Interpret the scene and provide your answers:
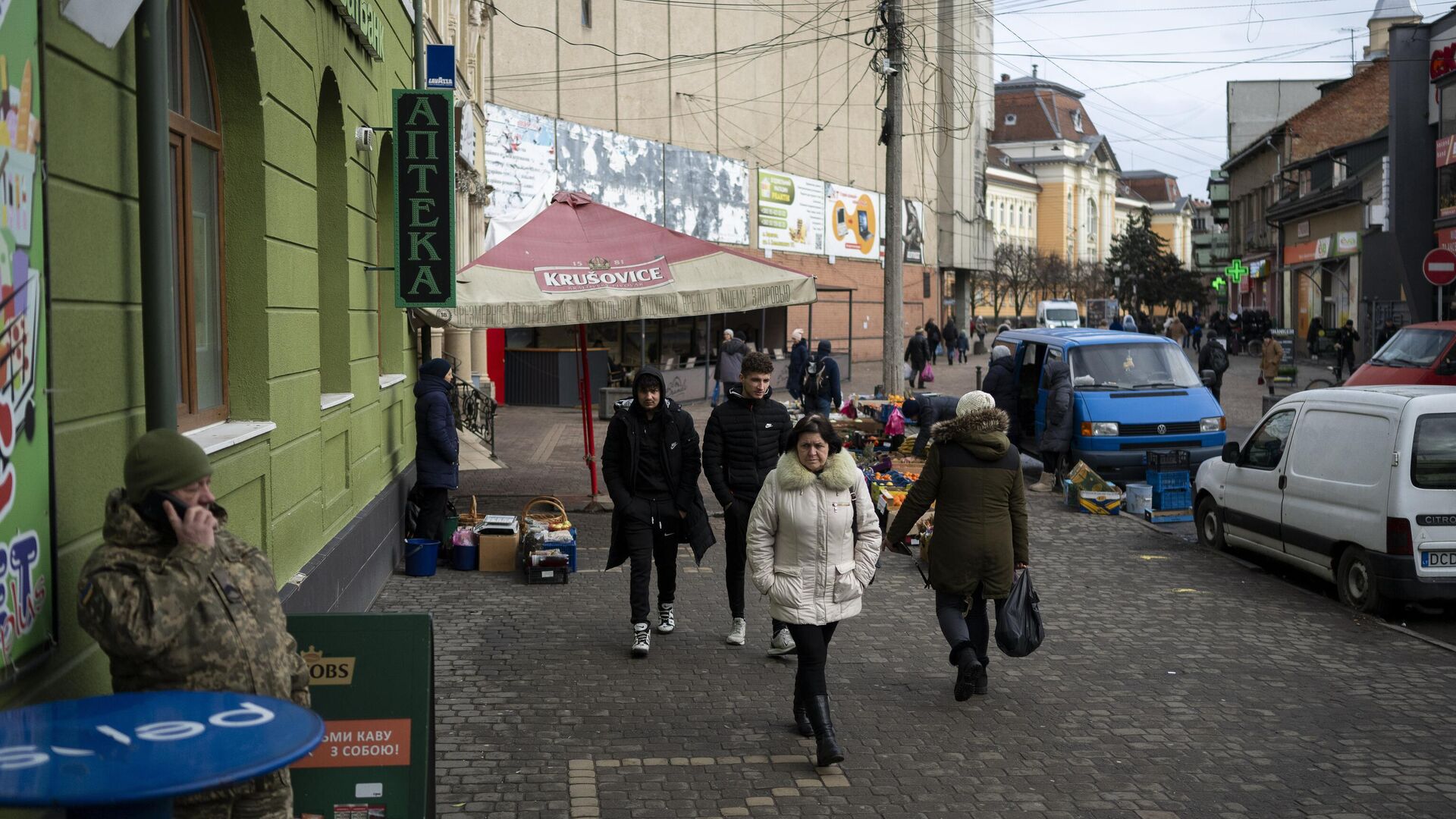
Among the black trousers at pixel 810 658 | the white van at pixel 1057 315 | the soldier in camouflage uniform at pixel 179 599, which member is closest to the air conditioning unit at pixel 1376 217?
the white van at pixel 1057 315

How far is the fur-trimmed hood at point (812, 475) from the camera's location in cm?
670

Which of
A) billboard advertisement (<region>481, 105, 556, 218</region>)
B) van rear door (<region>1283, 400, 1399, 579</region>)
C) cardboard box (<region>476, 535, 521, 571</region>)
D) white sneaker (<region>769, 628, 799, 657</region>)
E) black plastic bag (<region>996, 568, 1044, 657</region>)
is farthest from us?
billboard advertisement (<region>481, 105, 556, 218</region>)

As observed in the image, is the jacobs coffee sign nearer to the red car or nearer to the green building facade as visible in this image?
the green building facade

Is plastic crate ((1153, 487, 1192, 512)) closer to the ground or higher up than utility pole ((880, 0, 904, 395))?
closer to the ground

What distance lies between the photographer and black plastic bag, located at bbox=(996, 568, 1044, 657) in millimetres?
7391

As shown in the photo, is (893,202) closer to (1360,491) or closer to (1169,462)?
(1169,462)

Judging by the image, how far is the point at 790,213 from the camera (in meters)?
45.7

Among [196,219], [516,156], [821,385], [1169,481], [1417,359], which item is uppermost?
[516,156]

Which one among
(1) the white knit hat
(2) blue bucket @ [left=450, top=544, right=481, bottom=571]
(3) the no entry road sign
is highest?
(3) the no entry road sign

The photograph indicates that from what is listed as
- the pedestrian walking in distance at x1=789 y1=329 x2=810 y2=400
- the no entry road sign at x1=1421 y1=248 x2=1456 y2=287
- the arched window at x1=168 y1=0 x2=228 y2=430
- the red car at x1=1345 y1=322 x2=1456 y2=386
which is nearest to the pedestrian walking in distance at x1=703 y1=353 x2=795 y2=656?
the arched window at x1=168 y1=0 x2=228 y2=430

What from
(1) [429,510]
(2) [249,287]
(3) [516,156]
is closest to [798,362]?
(3) [516,156]

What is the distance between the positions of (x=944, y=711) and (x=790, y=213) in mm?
39069

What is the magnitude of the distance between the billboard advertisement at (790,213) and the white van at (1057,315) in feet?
57.7

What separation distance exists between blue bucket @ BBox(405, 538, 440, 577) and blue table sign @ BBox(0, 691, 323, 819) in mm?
8084
